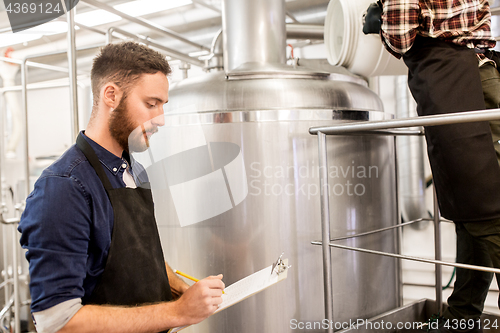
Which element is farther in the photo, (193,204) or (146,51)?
(193,204)

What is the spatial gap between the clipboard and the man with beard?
0.10 ft

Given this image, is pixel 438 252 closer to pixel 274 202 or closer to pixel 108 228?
pixel 274 202

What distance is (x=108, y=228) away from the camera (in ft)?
2.32

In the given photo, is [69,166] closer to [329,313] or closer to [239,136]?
[239,136]

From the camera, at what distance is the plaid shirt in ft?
3.16

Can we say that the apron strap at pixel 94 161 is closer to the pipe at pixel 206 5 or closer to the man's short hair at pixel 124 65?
the man's short hair at pixel 124 65

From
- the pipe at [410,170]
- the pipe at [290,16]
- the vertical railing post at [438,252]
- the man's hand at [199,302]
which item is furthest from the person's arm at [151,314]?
the pipe at [290,16]

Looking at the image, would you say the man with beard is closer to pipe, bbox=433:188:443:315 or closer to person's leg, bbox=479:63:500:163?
person's leg, bbox=479:63:500:163

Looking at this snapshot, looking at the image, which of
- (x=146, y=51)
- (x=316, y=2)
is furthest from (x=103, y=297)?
(x=316, y=2)

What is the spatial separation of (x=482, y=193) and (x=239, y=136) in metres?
0.64

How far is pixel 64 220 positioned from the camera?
2.09ft

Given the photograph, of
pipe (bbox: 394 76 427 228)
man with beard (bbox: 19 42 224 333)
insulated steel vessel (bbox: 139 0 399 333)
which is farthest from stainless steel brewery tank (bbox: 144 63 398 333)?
pipe (bbox: 394 76 427 228)

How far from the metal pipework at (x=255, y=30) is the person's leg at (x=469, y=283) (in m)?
0.81

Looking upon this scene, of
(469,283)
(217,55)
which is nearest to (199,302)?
(469,283)
